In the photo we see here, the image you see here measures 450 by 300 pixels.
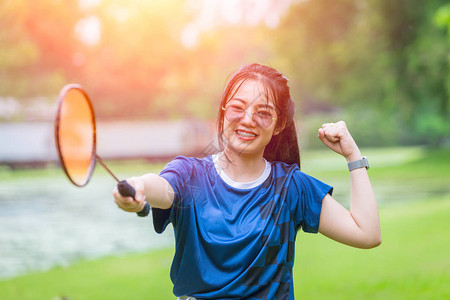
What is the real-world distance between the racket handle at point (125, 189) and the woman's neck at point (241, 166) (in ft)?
1.88

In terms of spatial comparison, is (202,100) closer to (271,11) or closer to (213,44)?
(213,44)

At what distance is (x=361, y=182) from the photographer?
2.19m

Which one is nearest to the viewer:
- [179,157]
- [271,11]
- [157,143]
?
[179,157]

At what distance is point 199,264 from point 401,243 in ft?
22.0

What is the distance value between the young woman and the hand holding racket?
0.21 m

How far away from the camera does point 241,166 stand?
212 cm

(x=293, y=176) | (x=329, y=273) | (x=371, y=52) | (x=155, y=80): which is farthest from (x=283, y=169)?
(x=155, y=80)

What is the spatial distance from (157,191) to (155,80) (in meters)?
29.2

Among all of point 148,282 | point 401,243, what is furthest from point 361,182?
point 401,243

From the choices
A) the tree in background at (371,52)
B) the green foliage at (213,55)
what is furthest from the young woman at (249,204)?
the tree in background at (371,52)

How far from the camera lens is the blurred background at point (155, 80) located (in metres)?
10.9

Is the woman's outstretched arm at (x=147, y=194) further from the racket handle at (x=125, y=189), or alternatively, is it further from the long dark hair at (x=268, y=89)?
the long dark hair at (x=268, y=89)

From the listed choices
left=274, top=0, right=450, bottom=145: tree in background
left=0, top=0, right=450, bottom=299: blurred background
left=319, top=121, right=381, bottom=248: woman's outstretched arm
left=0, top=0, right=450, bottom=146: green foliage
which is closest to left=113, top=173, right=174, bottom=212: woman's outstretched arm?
left=319, top=121, right=381, bottom=248: woman's outstretched arm

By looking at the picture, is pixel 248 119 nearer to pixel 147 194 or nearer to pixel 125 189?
pixel 147 194
